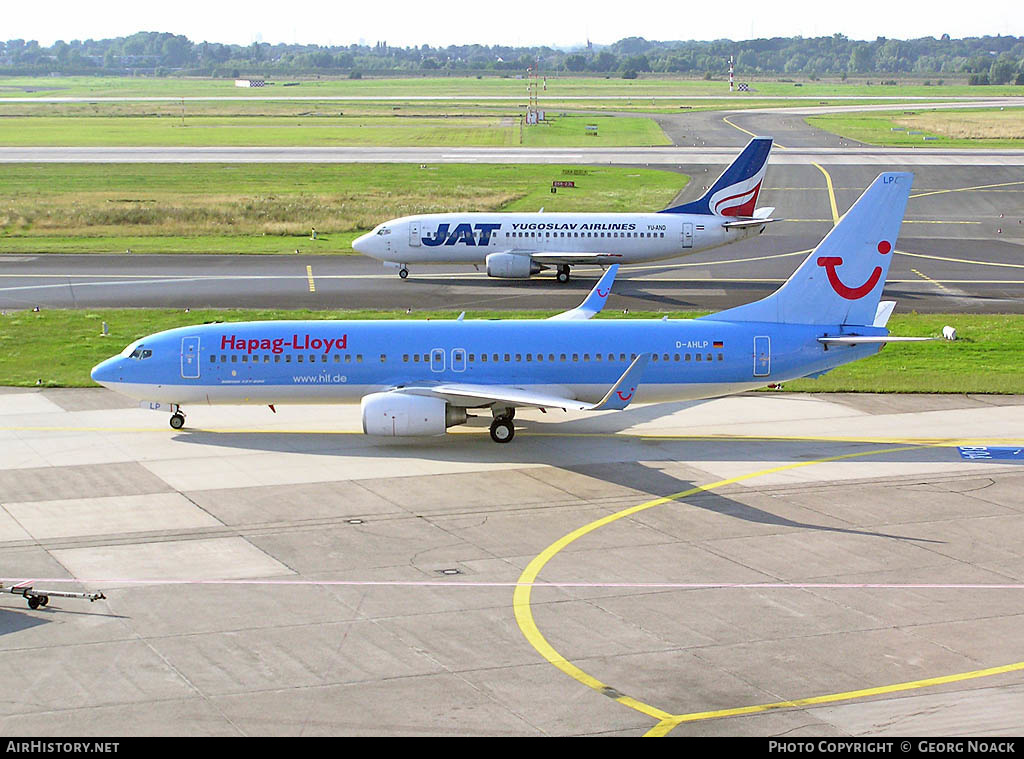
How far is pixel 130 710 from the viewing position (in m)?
23.3

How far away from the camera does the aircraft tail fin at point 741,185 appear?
7612 centimetres

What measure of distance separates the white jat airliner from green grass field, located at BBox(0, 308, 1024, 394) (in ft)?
38.6

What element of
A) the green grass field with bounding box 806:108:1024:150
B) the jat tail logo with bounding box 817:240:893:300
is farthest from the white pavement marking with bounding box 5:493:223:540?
the green grass field with bounding box 806:108:1024:150

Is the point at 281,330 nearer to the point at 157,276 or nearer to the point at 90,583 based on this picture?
the point at 90,583

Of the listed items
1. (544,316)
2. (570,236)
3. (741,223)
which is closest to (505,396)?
(544,316)

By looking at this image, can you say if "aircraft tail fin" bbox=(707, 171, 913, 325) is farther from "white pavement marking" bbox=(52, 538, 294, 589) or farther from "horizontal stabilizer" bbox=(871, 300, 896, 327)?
"white pavement marking" bbox=(52, 538, 294, 589)

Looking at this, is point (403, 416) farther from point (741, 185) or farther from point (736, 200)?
point (741, 185)

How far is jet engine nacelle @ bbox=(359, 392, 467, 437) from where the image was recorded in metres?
41.4

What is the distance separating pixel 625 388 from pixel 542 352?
5.97 meters

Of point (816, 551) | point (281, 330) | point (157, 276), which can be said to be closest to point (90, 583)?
point (281, 330)

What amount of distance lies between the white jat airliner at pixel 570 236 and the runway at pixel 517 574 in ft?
101

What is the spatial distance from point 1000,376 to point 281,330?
1201 inches

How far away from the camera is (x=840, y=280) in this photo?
44.0m

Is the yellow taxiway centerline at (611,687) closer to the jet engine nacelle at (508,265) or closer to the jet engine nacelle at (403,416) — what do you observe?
the jet engine nacelle at (403,416)
